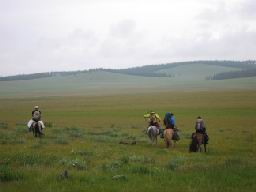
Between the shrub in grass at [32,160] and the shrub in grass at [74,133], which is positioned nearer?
the shrub in grass at [32,160]

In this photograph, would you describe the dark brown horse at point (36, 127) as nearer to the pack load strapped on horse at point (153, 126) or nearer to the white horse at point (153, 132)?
the pack load strapped on horse at point (153, 126)

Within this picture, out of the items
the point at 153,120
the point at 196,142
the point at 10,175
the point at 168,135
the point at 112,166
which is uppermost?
the point at 153,120

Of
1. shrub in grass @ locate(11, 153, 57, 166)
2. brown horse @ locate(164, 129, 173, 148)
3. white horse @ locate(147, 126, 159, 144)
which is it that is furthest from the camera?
white horse @ locate(147, 126, 159, 144)

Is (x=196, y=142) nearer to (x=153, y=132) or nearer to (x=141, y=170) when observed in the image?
(x=153, y=132)

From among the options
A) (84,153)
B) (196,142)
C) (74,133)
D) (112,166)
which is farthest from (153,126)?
(112,166)

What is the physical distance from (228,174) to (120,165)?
137 inches

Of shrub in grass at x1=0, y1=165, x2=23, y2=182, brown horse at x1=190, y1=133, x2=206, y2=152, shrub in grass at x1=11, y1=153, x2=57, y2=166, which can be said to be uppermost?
shrub in grass at x1=0, y1=165, x2=23, y2=182

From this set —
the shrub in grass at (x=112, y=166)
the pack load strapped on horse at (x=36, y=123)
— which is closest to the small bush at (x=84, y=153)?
the shrub in grass at (x=112, y=166)

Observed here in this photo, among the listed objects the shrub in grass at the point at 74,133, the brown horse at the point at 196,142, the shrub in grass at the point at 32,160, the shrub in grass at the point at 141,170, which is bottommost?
the shrub in grass at the point at 74,133

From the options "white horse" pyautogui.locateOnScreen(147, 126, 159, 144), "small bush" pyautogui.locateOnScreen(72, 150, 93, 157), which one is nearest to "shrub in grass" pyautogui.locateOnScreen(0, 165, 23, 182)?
"small bush" pyautogui.locateOnScreen(72, 150, 93, 157)

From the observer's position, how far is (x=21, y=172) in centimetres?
1179

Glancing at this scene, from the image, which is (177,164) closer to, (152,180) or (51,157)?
(152,180)

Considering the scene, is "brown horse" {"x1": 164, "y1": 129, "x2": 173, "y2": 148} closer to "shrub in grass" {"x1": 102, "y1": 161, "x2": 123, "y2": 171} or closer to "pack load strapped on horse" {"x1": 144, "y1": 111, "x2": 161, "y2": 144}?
"pack load strapped on horse" {"x1": 144, "y1": 111, "x2": 161, "y2": 144}

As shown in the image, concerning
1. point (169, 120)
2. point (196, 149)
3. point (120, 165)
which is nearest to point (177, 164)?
point (120, 165)
